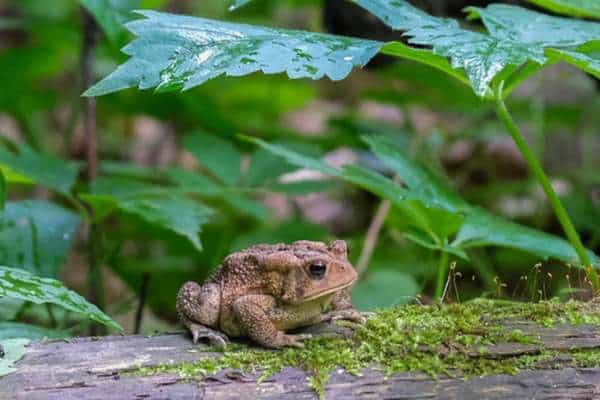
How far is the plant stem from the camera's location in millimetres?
3482

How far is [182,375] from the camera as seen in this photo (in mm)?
1935

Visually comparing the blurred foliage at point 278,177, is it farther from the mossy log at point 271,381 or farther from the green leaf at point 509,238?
the mossy log at point 271,381

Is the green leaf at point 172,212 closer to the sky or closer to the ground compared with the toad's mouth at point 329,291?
closer to the ground

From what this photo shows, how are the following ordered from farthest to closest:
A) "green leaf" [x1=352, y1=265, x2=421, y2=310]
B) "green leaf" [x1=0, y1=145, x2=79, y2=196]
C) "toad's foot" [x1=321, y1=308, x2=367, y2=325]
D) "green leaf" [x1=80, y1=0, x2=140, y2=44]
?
1. "green leaf" [x1=352, y1=265, x2=421, y2=310]
2. "green leaf" [x1=0, y1=145, x2=79, y2=196]
3. "green leaf" [x1=80, y1=0, x2=140, y2=44]
4. "toad's foot" [x1=321, y1=308, x2=367, y2=325]

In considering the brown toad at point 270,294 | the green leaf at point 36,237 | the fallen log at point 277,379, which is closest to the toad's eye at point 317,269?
the brown toad at point 270,294

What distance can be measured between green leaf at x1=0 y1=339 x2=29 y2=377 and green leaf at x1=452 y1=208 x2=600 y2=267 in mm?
1493

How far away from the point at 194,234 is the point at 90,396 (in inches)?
46.6

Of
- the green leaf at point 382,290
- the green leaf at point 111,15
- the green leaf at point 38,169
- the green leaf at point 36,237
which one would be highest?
the green leaf at point 111,15

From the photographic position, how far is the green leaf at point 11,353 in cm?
195

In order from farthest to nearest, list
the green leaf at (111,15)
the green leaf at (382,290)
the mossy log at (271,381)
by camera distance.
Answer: the green leaf at (382,290) → the green leaf at (111,15) → the mossy log at (271,381)

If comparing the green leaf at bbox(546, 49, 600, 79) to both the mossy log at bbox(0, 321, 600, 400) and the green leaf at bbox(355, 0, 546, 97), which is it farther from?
the mossy log at bbox(0, 321, 600, 400)

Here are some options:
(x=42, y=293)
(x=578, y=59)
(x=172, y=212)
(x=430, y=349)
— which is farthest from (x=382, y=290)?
(x=42, y=293)

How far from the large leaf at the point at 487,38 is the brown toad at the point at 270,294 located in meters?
0.64

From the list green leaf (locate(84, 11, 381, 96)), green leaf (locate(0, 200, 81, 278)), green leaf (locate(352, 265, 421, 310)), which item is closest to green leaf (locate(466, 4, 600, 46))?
green leaf (locate(84, 11, 381, 96))
